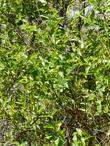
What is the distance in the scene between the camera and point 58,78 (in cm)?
321

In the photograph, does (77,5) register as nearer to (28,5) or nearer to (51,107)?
(28,5)

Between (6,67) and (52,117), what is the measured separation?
58cm

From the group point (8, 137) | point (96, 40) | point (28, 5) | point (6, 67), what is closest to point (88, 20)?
point (96, 40)

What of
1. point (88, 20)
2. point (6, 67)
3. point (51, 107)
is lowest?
point (51, 107)

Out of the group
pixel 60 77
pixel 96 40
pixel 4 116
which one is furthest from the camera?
pixel 4 116

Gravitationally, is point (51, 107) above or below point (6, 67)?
below

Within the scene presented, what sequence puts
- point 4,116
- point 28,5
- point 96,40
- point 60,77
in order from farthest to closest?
1. point 28,5
2. point 4,116
3. point 96,40
4. point 60,77

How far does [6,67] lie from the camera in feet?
11.9

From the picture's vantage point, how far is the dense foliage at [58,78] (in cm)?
331

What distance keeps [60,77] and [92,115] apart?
605 mm

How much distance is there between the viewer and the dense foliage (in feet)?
10.9

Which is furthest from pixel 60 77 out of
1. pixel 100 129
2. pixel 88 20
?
pixel 100 129

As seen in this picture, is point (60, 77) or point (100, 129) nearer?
point (60, 77)

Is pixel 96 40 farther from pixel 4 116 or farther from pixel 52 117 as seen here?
pixel 4 116
